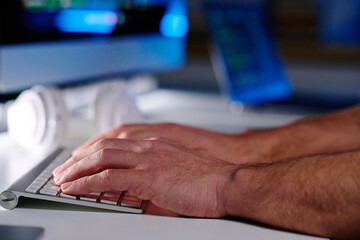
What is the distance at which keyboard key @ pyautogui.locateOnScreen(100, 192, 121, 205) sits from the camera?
0.62 meters

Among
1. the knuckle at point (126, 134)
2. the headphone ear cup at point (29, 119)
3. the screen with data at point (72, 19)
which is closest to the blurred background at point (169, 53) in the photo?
the screen with data at point (72, 19)

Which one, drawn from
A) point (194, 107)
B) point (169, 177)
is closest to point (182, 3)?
point (194, 107)

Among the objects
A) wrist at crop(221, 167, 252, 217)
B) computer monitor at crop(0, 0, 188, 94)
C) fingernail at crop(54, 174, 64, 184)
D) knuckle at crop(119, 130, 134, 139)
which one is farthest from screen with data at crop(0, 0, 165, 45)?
wrist at crop(221, 167, 252, 217)

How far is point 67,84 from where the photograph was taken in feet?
4.99

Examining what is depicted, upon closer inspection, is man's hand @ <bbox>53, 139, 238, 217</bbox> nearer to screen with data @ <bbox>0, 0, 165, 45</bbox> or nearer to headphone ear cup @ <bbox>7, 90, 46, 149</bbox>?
headphone ear cup @ <bbox>7, 90, 46, 149</bbox>

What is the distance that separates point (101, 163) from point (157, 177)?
76 mm

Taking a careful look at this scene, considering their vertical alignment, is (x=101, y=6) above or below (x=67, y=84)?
above

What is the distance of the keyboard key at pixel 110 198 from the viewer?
62cm

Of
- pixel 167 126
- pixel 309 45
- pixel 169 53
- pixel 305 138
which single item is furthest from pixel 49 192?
pixel 309 45

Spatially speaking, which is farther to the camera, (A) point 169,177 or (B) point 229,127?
(B) point 229,127

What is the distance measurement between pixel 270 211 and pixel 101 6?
3.70 feet

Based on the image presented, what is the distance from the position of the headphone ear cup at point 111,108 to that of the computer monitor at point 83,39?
0.27 metres

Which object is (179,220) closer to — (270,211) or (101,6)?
(270,211)

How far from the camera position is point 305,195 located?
578 millimetres
